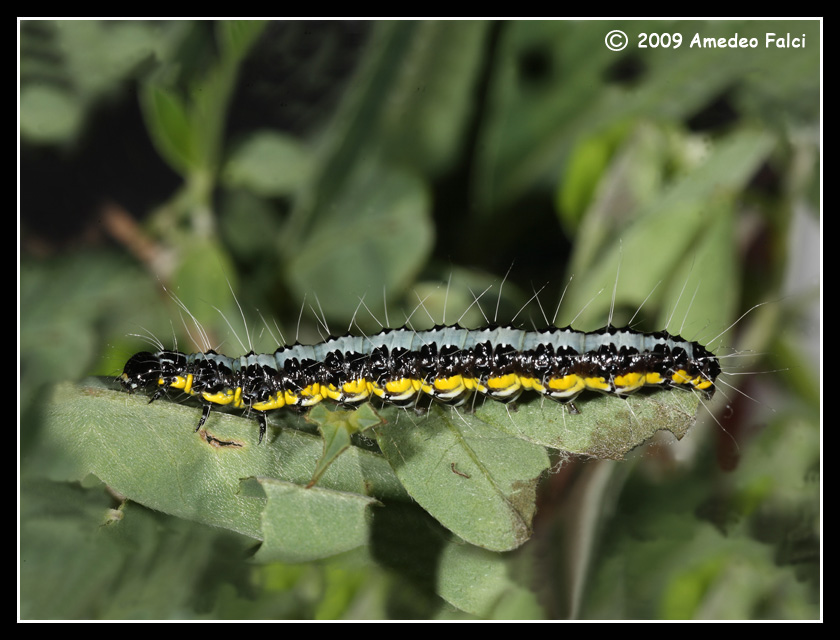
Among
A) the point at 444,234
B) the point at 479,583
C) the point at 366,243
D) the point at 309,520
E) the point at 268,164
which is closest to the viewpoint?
the point at 309,520

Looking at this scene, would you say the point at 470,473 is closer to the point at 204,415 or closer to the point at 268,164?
the point at 204,415

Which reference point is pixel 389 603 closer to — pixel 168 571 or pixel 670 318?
pixel 168 571

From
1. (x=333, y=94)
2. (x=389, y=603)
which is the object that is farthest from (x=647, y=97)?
(x=389, y=603)

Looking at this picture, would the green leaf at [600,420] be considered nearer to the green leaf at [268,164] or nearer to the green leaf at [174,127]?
the green leaf at [268,164]

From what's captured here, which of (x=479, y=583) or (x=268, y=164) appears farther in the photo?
(x=268, y=164)

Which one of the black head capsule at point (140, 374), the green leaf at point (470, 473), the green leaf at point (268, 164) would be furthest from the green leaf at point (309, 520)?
the green leaf at point (268, 164)

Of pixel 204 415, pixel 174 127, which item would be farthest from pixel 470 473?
pixel 174 127

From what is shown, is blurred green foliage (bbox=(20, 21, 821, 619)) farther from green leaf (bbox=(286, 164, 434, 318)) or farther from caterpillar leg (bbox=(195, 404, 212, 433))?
caterpillar leg (bbox=(195, 404, 212, 433))
